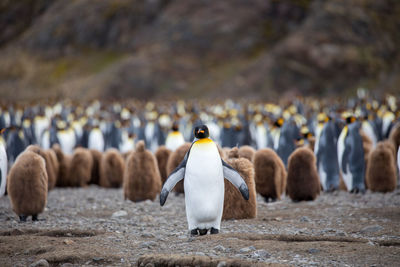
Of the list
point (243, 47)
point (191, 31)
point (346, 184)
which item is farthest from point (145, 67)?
point (346, 184)

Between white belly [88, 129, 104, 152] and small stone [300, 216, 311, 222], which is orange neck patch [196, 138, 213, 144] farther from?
white belly [88, 129, 104, 152]

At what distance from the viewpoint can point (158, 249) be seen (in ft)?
17.7

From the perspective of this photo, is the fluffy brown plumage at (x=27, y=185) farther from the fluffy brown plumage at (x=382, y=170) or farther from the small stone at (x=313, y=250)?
the fluffy brown plumage at (x=382, y=170)

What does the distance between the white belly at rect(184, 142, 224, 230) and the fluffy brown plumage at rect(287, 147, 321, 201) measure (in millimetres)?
2742

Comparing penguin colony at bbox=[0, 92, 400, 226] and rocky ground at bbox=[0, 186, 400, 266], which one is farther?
penguin colony at bbox=[0, 92, 400, 226]

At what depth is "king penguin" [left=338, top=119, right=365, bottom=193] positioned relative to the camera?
406 inches

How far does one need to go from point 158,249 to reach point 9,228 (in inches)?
93.8

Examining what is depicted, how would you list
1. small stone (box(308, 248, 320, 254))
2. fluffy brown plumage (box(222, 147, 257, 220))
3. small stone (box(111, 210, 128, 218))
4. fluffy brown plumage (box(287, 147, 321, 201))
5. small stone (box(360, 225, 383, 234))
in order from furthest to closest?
fluffy brown plumage (box(287, 147, 321, 201)) < small stone (box(111, 210, 128, 218)) < fluffy brown plumage (box(222, 147, 257, 220)) < small stone (box(360, 225, 383, 234)) < small stone (box(308, 248, 320, 254))

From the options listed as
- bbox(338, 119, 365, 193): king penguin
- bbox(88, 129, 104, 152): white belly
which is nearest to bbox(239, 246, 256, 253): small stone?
bbox(338, 119, 365, 193): king penguin

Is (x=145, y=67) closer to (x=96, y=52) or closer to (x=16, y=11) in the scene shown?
(x=96, y=52)

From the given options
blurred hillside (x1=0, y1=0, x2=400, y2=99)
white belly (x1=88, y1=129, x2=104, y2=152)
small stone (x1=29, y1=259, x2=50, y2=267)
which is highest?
blurred hillside (x1=0, y1=0, x2=400, y2=99)

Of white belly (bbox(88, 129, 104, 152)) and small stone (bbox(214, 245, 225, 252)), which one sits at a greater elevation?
white belly (bbox(88, 129, 104, 152))

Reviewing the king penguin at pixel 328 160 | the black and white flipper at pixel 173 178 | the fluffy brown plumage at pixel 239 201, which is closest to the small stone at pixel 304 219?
the fluffy brown plumage at pixel 239 201

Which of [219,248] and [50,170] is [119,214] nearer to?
[219,248]
